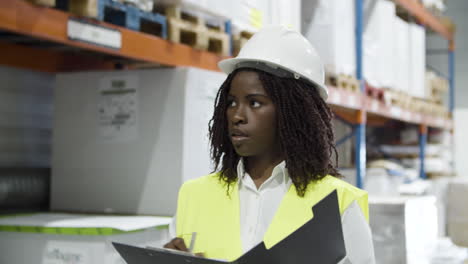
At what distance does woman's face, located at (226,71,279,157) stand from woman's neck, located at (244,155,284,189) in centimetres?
4

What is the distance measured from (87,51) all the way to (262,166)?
2141 mm

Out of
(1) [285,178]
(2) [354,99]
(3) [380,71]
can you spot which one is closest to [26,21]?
(1) [285,178]

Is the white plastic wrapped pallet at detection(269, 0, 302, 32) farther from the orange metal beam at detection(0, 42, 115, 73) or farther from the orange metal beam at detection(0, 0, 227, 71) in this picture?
the orange metal beam at detection(0, 42, 115, 73)

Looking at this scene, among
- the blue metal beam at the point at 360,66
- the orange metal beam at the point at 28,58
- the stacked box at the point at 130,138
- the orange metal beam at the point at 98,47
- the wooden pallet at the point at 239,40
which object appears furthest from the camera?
the blue metal beam at the point at 360,66

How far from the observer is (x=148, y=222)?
9.07 feet

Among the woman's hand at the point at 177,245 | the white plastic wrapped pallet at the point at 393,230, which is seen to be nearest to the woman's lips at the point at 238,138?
the woman's hand at the point at 177,245

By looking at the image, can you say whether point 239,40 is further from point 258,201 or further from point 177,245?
point 177,245

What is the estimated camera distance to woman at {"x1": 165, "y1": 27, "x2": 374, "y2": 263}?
1644 millimetres

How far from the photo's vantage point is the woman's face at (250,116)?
1.69m

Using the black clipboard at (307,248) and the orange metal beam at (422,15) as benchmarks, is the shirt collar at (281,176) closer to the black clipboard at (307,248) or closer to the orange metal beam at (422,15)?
the black clipboard at (307,248)

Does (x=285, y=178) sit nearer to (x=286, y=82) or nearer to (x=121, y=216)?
(x=286, y=82)

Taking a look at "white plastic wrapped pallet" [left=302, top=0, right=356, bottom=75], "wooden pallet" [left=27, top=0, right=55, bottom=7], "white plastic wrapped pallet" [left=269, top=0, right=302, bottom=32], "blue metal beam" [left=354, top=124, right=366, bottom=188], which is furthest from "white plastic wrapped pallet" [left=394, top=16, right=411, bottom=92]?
"wooden pallet" [left=27, top=0, right=55, bottom=7]

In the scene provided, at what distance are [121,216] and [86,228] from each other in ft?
1.87

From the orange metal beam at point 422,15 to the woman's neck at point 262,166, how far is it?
5.94 metres
